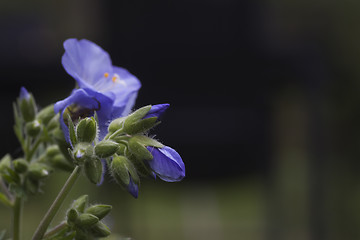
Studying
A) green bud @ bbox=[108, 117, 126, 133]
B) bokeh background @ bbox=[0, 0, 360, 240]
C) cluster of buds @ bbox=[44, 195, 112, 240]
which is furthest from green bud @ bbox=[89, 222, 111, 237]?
bokeh background @ bbox=[0, 0, 360, 240]

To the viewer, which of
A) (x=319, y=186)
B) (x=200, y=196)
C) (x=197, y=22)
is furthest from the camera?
(x=200, y=196)

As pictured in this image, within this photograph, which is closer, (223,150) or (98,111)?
(98,111)

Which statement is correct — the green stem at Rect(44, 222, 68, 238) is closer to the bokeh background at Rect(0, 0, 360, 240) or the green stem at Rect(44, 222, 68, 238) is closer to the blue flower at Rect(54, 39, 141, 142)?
the blue flower at Rect(54, 39, 141, 142)

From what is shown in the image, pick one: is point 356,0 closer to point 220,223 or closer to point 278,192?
point 220,223

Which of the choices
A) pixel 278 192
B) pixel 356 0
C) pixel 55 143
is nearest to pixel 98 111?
pixel 55 143

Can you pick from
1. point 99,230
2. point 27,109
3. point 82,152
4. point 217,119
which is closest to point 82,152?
point 82,152

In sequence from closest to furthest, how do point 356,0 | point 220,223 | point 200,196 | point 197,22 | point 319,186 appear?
point 319,186 < point 197,22 < point 200,196 < point 220,223 < point 356,0

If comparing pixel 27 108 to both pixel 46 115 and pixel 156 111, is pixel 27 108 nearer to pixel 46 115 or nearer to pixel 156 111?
pixel 46 115
